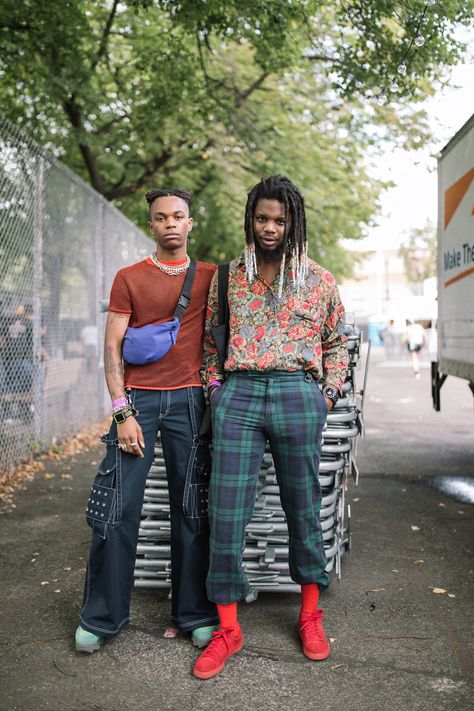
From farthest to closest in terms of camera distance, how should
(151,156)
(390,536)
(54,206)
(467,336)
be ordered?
1. (151,156)
2. (54,206)
3. (467,336)
4. (390,536)

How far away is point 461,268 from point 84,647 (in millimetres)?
4687

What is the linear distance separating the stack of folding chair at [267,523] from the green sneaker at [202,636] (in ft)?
1.51

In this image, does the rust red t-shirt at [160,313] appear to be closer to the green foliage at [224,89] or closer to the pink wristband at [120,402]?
the pink wristband at [120,402]

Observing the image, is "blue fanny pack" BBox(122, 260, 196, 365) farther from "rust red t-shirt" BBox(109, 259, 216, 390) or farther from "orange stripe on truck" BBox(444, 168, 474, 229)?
"orange stripe on truck" BBox(444, 168, 474, 229)

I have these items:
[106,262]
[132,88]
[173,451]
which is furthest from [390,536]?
[132,88]

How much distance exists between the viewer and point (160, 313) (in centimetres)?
333

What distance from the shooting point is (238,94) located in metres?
11.1

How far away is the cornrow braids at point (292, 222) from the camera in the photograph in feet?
10.4

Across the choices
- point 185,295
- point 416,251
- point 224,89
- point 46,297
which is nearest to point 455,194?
point 46,297

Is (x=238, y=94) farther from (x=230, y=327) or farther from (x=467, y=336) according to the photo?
(x=230, y=327)

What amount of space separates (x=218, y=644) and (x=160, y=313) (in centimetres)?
144

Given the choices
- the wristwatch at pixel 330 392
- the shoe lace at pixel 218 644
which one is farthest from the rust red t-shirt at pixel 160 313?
the shoe lace at pixel 218 644

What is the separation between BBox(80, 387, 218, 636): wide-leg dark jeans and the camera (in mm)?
3252

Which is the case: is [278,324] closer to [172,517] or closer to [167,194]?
[167,194]
